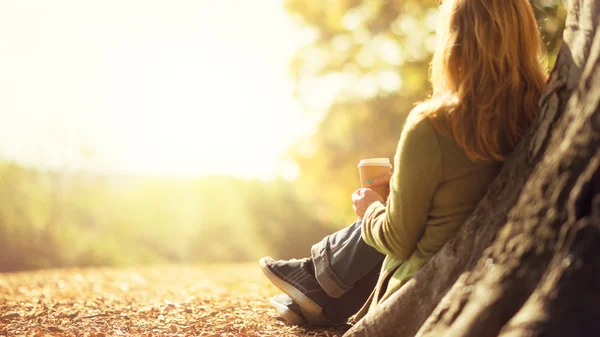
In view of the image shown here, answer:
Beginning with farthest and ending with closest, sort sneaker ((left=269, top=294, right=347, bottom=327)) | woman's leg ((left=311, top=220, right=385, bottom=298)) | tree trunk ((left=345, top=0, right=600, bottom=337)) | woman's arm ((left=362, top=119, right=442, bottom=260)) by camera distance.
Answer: sneaker ((left=269, top=294, right=347, bottom=327)), woman's leg ((left=311, top=220, right=385, bottom=298)), woman's arm ((left=362, top=119, right=442, bottom=260)), tree trunk ((left=345, top=0, right=600, bottom=337))

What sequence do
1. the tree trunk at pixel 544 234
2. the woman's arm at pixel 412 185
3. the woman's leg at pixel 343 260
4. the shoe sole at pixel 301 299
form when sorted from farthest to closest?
the shoe sole at pixel 301 299
the woman's leg at pixel 343 260
the woman's arm at pixel 412 185
the tree trunk at pixel 544 234

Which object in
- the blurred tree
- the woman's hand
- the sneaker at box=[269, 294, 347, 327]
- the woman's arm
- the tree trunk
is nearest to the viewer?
the tree trunk

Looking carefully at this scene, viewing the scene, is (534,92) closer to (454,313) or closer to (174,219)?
(454,313)

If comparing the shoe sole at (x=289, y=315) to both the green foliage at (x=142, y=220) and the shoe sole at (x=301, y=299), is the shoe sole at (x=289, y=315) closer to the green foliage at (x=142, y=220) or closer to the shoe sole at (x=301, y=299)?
the shoe sole at (x=301, y=299)

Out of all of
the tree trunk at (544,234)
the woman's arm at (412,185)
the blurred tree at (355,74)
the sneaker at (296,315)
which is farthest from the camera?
the blurred tree at (355,74)

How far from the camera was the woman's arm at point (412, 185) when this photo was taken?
2324mm

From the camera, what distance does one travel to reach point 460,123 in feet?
7.70

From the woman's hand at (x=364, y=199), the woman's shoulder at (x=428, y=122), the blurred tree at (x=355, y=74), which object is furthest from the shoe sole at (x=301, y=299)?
the blurred tree at (x=355, y=74)

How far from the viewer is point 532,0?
5.20 metres

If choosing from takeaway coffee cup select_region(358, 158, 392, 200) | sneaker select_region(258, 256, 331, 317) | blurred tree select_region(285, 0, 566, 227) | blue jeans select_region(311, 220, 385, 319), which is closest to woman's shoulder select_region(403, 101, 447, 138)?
takeaway coffee cup select_region(358, 158, 392, 200)

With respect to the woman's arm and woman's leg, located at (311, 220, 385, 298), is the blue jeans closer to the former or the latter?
woman's leg, located at (311, 220, 385, 298)

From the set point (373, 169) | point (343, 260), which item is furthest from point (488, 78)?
point (343, 260)

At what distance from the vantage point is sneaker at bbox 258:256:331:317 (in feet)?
11.0

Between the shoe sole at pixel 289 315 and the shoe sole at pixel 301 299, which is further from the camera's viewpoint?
the shoe sole at pixel 289 315
